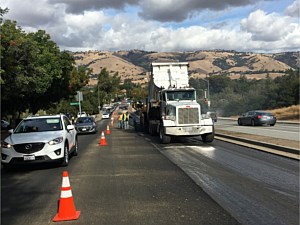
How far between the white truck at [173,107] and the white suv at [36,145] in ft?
21.1

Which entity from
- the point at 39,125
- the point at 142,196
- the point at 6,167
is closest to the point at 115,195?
the point at 142,196

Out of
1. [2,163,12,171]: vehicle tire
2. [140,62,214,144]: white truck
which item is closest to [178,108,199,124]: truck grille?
[140,62,214,144]: white truck

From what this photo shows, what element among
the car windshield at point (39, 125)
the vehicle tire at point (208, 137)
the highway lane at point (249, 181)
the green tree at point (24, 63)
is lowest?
the highway lane at point (249, 181)

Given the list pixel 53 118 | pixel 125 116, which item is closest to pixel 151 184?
pixel 53 118

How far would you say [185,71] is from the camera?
22766 millimetres

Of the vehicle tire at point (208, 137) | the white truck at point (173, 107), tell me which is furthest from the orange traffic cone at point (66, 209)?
the vehicle tire at point (208, 137)

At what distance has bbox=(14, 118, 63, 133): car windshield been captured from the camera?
12398 mm

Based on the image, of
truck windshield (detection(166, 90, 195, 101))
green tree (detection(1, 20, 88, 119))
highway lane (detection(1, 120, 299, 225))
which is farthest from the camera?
truck windshield (detection(166, 90, 195, 101))

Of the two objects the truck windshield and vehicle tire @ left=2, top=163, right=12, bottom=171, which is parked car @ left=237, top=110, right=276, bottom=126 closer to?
the truck windshield

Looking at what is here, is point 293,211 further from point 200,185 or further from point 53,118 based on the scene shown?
point 53,118

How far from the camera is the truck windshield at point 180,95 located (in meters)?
19.7

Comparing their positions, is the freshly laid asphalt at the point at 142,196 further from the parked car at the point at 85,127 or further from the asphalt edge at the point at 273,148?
the parked car at the point at 85,127

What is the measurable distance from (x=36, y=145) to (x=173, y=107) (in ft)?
27.9

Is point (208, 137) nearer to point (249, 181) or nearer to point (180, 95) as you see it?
point (180, 95)
